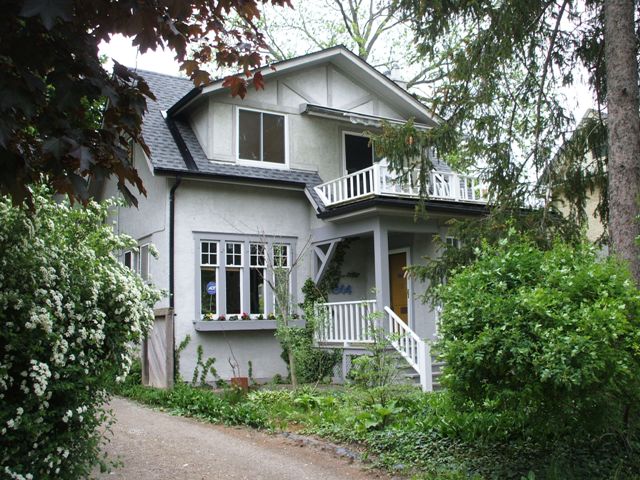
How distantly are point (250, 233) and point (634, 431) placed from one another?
9987mm

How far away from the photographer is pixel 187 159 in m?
14.6

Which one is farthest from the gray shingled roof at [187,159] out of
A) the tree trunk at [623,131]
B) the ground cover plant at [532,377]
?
the ground cover plant at [532,377]

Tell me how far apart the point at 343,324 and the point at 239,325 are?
2342mm

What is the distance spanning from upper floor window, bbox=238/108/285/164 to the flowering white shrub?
994cm

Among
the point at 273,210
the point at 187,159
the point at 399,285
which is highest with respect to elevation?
the point at 187,159

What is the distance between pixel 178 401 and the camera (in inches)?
435

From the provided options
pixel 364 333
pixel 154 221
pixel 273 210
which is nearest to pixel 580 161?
pixel 364 333

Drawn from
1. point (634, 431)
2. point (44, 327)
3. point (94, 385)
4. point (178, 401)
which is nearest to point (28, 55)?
point (44, 327)

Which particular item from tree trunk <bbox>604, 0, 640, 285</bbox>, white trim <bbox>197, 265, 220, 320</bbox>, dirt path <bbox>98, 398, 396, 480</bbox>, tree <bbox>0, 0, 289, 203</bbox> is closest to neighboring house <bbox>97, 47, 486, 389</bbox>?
white trim <bbox>197, 265, 220, 320</bbox>

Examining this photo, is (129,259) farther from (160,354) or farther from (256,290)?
(160,354)

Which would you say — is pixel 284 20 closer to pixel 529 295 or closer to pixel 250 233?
pixel 250 233

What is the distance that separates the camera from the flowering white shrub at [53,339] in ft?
15.4

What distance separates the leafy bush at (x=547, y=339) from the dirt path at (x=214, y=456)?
1631 millimetres

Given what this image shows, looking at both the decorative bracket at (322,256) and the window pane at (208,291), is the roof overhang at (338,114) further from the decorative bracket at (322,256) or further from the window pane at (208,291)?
the window pane at (208,291)
